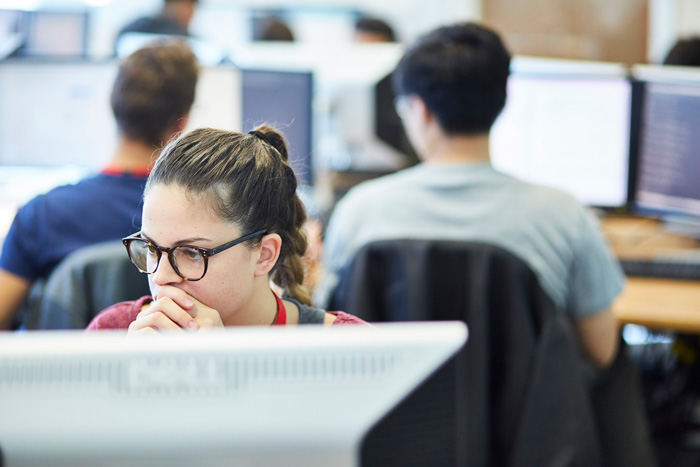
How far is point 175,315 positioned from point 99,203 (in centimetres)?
59

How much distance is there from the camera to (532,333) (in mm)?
1145

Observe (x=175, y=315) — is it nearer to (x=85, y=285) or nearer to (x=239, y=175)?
(x=239, y=175)

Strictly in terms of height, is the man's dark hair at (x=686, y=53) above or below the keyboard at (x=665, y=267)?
above

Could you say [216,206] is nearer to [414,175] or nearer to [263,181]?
[263,181]

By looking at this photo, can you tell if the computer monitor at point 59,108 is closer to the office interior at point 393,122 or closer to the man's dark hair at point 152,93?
the office interior at point 393,122

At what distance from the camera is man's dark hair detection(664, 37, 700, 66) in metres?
2.48

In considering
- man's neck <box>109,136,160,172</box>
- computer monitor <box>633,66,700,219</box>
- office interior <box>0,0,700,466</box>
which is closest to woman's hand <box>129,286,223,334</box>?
man's neck <box>109,136,160,172</box>

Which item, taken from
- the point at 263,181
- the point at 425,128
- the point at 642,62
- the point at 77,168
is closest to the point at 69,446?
the point at 263,181

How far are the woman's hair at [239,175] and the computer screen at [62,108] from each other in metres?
1.34

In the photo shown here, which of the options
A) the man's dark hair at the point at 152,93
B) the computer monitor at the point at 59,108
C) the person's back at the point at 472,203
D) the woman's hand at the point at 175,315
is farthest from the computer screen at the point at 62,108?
the woman's hand at the point at 175,315

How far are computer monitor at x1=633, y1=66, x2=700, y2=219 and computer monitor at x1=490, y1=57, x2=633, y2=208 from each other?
0.05 m

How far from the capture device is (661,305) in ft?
5.43

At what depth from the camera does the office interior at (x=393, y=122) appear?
75.9 inches

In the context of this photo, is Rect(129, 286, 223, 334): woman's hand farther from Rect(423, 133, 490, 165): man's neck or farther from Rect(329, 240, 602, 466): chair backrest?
Rect(423, 133, 490, 165): man's neck
